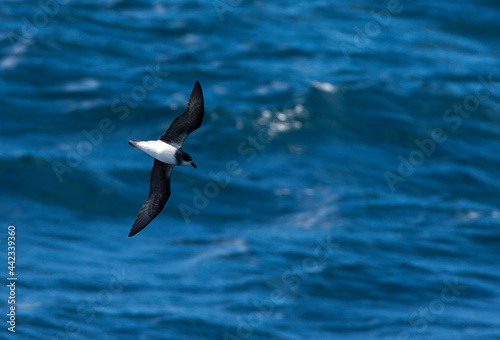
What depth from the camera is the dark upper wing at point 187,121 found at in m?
11.5

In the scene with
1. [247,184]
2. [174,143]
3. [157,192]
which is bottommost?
[247,184]

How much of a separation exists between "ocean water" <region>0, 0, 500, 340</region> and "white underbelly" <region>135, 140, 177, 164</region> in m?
13.5

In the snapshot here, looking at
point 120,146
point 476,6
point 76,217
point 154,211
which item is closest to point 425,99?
point 476,6

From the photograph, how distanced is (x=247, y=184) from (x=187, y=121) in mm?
16849

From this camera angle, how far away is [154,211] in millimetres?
12391

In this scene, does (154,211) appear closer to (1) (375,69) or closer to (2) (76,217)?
(2) (76,217)

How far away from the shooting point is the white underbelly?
37.2ft

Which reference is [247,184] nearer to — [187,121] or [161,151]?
[187,121]

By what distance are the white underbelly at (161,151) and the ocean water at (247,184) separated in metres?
13.5

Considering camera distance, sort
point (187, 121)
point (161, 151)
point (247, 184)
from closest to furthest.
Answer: point (161, 151) → point (187, 121) → point (247, 184)

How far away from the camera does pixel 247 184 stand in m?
28.5

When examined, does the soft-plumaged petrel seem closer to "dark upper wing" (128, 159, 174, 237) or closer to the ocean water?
"dark upper wing" (128, 159, 174, 237)

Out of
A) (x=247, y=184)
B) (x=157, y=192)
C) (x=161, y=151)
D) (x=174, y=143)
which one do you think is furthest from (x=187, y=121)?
(x=247, y=184)

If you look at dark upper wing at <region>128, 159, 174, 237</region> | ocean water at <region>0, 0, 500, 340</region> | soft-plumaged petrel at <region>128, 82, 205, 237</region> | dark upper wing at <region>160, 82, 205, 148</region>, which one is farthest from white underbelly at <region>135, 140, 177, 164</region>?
ocean water at <region>0, 0, 500, 340</region>
